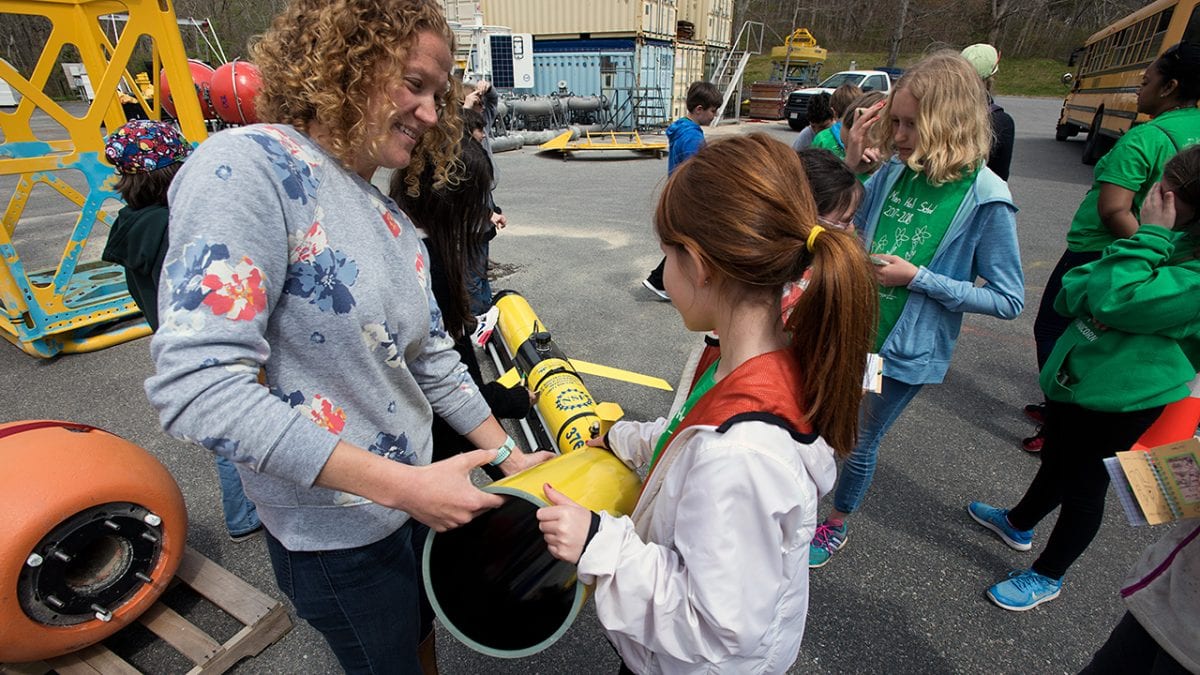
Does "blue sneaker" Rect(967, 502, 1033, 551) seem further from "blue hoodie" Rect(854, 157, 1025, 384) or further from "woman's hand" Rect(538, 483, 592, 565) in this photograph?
"woman's hand" Rect(538, 483, 592, 565)

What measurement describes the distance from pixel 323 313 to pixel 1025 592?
2924mm

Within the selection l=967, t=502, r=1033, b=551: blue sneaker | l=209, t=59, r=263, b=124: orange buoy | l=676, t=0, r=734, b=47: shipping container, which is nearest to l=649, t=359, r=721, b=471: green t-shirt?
l=967, t=502, r=1033, b=551: blue sneaker

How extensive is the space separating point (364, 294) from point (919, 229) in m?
2.07

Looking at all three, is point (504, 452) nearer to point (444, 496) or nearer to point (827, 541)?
point (444, 496)

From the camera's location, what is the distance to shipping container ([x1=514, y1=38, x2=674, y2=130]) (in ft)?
62.2

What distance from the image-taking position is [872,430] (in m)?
2.41

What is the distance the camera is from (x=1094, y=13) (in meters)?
48.7

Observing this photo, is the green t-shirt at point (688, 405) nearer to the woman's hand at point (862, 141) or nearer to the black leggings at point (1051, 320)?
the woman's hand at point (862, 141)

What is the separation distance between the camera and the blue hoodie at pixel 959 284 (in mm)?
2070

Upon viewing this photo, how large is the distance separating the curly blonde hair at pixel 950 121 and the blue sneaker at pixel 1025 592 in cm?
175

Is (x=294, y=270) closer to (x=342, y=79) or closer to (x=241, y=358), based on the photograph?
(x=241, y=358)

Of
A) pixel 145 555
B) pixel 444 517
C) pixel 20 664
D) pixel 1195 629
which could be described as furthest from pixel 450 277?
pixel 1195 629

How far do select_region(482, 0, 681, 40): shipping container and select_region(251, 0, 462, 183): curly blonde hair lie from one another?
1984cm

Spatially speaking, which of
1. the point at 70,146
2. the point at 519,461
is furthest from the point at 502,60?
the point at 519,461
